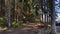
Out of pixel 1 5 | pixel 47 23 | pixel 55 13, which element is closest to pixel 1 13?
pixel 1 5

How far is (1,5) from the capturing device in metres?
16.8

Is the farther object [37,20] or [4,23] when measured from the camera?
[37,20]

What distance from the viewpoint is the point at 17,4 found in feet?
52.0

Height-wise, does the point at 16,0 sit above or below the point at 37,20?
above

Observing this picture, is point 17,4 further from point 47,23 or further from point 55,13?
point 55,13

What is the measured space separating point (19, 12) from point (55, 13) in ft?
27.5

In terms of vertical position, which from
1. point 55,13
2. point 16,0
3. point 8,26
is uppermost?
point 16,0

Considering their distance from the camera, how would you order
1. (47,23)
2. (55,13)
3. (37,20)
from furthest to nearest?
(37,20)
(47,23)
(55,13)

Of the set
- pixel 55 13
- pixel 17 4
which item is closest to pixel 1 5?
pixel 17 4

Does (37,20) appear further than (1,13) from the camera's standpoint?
Yes

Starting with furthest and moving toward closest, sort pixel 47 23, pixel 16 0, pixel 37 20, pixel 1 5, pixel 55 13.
Answer: pixel 37 20
pixel 1 5
pixel 16 0
pixel 47 23
pixel 55 13

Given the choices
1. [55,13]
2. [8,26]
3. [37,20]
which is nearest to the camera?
[55,13]

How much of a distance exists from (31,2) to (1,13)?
3115 mm

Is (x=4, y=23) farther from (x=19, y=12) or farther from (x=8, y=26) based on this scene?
(x=19, y=12)
